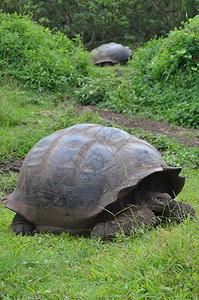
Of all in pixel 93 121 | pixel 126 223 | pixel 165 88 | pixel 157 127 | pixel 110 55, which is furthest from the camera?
pixel 110 55

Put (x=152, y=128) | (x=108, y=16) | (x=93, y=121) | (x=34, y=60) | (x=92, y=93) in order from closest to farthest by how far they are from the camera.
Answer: (x=93, y=121) < (x=152, y=128) < (x=92, y=93) < (x=34, y=60) < (x=108, y=16)

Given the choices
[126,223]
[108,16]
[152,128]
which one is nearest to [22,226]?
[126,223]

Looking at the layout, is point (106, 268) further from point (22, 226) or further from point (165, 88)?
point (165, 88)

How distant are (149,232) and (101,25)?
1858 cm

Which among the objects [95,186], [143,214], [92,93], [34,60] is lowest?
[92,93]

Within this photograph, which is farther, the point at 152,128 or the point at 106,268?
the point at 152,128

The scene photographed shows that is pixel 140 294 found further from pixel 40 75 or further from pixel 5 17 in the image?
pixel 5 17

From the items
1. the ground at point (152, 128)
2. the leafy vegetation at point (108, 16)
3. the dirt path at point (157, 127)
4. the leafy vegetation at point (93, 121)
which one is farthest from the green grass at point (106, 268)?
the leafy vegetation at point (108, 16)

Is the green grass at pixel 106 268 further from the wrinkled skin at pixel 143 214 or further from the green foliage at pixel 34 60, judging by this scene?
the green foliage at pixel 34 60

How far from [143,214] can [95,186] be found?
0.41 m

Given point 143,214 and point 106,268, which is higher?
point 106,268

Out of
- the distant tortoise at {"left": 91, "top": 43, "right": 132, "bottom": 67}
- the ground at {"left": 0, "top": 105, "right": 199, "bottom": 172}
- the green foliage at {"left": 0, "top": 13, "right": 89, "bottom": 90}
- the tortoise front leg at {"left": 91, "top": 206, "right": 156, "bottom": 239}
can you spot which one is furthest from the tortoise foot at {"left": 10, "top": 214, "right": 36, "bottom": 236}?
the distant tortoise at {"left": 91, "top": 43, "right": 132, "bottom": 67}

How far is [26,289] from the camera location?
7.16 ft

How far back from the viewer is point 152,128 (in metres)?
7.46
